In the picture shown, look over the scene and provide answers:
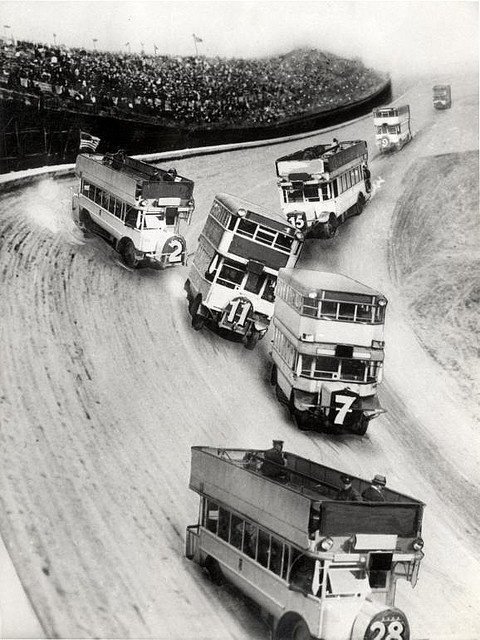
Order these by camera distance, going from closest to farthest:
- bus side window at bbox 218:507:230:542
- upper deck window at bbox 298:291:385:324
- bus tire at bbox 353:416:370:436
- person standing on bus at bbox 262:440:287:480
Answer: bus side window at bbox 218:507:230:542
person standing on bus at bbox 262:440:287:480
upper deck window at bbox 298:291:385:324
bus tire at bbox 353:416:370:436

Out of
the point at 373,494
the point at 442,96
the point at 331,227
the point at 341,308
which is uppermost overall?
the point at 442,96

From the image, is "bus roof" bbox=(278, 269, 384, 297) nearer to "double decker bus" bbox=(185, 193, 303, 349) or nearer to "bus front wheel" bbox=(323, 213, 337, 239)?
"double decker bus" bbox=(185, 193, 303, 349)

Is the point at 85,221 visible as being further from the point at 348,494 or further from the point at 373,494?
the point at 373,494

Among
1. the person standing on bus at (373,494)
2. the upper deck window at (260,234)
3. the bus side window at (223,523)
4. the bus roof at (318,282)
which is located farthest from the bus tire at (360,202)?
the bus side window at (223,523)

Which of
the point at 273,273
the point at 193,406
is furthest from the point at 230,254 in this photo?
the point at 193,406

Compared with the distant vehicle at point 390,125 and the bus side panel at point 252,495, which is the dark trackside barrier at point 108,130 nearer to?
the distant vehicle at point 390,125

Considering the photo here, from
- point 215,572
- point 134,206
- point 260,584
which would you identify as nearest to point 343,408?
point 215,572

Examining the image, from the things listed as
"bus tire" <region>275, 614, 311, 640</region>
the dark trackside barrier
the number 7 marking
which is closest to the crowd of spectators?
the dark trackside barrier
